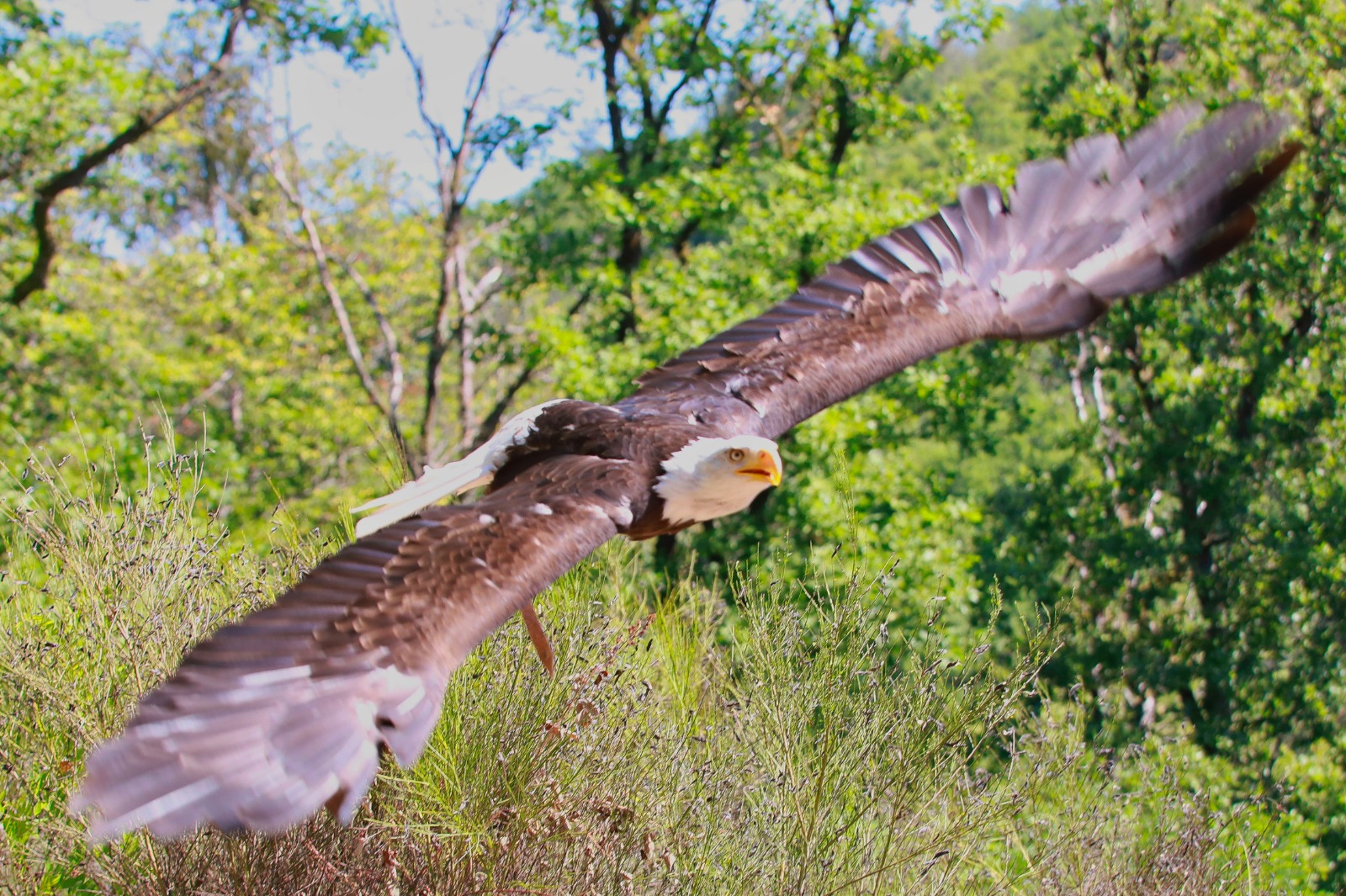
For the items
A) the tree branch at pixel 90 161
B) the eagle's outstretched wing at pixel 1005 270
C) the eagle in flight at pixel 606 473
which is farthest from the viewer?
the tree branch at pixel 90 161

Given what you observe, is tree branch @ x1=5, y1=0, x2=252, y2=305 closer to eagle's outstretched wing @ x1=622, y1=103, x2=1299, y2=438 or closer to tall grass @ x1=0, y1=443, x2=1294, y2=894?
tall grass @ x1=0, y1=443, x2=1294, y2=894

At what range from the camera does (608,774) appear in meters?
3.61

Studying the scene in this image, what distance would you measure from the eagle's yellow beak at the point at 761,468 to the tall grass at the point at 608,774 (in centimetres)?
40

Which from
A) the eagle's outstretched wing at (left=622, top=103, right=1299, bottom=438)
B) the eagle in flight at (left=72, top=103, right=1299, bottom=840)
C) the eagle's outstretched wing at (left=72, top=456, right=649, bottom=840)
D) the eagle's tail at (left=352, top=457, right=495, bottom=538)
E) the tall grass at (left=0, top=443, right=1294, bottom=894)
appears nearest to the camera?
the eagle's outstretched wing at (left=72, top=456, right=649, bottom=840)

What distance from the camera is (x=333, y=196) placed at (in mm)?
17688

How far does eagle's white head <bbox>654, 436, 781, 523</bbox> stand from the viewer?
388cm

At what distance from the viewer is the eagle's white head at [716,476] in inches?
153

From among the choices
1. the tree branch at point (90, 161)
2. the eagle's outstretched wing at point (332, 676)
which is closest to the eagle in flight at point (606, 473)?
the eagle's outstretched wing at point (332, 676)

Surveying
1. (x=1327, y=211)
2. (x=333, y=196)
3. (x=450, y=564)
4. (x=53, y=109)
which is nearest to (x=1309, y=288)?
(x=1327, y=211)

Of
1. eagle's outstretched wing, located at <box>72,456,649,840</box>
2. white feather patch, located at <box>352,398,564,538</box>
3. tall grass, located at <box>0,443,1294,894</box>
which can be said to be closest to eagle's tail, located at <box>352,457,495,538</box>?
white feather patch, located at <box>352,398,564,538</box>

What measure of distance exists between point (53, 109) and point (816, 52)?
6956mm

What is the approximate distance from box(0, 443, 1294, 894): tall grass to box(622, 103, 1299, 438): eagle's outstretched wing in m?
1.16

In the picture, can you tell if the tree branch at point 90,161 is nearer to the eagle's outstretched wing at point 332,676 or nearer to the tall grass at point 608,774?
the tall grass at point 608,774

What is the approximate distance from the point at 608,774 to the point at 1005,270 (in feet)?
9.29
